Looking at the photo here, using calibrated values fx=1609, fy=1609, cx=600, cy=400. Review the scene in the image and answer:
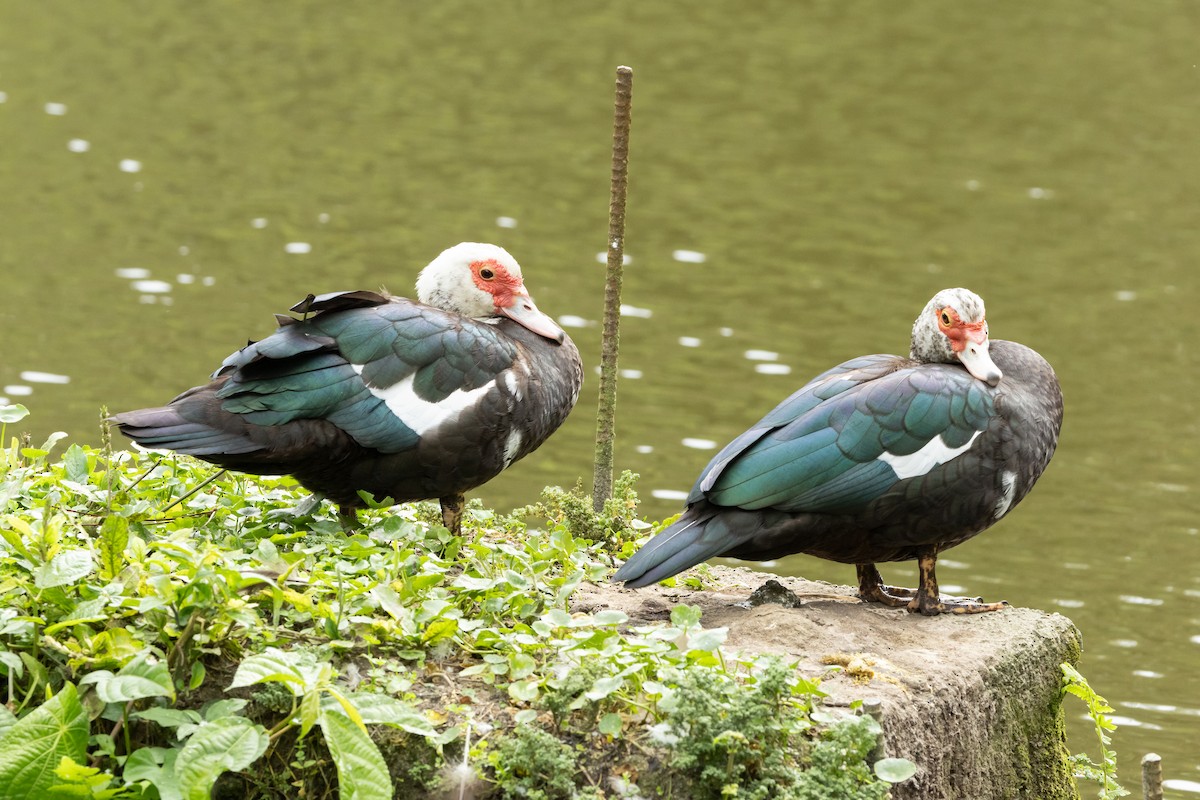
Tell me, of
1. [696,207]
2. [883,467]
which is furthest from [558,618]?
[696,207]

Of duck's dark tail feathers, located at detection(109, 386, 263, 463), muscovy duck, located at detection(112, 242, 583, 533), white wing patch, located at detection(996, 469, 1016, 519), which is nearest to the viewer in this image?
duck's dark tail feathers, located at detection(109, 386, 263, 463)

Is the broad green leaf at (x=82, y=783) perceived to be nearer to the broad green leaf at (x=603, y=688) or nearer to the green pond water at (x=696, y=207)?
the broad green leaf at (x=603, y=688)

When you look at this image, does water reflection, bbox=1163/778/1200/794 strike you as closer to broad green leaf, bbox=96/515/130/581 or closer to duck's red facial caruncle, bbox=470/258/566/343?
duck's red facial caruncle, bbox=470/258/566/343

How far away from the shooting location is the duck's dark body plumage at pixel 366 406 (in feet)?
17.0

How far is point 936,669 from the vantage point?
5.10m

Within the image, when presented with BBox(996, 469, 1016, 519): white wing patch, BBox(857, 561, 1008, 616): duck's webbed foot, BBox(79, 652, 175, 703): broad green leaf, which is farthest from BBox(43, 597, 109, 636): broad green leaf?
BBox(996, 469, 1016, 519): white wing patch

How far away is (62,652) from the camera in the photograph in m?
4.30

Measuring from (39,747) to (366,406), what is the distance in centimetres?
166

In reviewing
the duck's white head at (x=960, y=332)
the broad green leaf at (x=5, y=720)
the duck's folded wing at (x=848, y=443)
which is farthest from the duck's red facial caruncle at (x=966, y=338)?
the broad green leaf at (x=5, y=720)

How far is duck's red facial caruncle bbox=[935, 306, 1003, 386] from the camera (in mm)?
5762

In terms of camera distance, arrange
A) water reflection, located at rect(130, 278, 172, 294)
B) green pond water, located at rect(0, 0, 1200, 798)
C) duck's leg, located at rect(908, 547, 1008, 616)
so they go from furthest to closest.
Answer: water reflection, located at rect(130, 278, 172, 294) < green pond water, located at rect(0, 0, 1200, 798) < duck's leg, located at rect(908, 547, 1008, 616)

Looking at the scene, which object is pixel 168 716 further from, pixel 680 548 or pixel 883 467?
pixel 883 467

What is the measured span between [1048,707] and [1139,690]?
191cm

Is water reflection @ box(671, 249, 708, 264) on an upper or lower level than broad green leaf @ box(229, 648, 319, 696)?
lower
